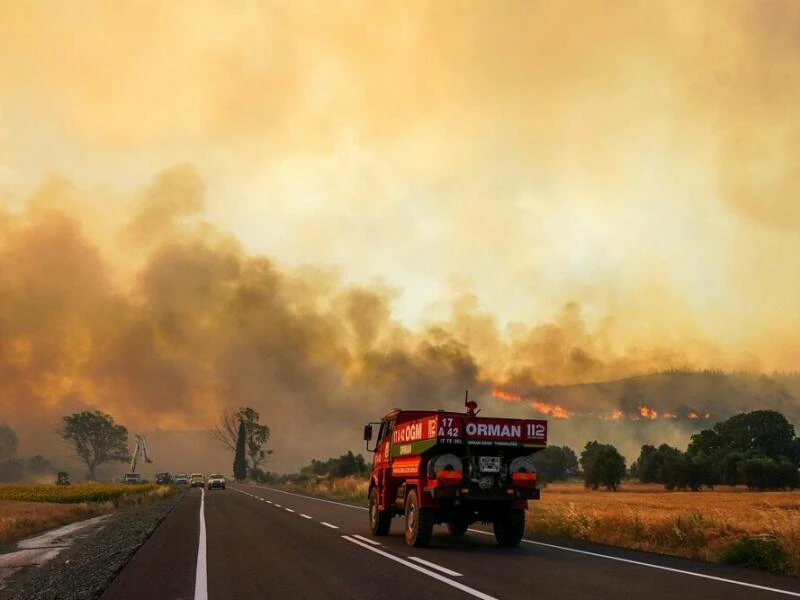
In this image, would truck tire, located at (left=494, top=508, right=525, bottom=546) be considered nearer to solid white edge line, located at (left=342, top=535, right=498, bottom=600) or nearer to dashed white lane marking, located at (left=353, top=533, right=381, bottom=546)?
dashed white lane marking, located at (left=353, top=533, right=381, bottom=546)

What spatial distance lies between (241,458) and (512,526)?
137358 millimetres

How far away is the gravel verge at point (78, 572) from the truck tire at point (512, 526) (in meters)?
8.37

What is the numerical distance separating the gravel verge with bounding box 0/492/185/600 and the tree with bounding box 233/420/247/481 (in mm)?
130179

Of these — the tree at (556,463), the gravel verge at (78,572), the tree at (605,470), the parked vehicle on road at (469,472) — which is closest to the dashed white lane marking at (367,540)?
the parked vehicle on road at (469,472)

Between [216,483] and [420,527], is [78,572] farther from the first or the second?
[216,483]

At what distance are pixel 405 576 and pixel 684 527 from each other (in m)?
9.39

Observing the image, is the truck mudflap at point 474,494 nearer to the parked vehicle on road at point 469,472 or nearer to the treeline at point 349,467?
the parked vehicle on road at point 469,472

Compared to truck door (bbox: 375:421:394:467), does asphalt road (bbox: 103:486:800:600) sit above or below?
below

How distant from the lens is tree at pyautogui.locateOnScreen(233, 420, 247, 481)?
14525 centimetres

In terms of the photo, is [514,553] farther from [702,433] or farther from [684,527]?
[702,433]

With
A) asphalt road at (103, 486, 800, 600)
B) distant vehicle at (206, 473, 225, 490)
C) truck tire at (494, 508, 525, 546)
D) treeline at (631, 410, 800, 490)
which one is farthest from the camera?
treeline at (631, 410, 800, 490)

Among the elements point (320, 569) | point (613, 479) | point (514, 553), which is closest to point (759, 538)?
point (514, 553)

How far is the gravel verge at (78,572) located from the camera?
10.2 m

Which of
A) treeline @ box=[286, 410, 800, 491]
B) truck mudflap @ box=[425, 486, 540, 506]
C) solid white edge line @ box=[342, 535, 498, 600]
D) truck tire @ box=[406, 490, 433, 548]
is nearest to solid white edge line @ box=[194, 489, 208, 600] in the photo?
solid white edge line @ box=[342, 535, 498, 600]
